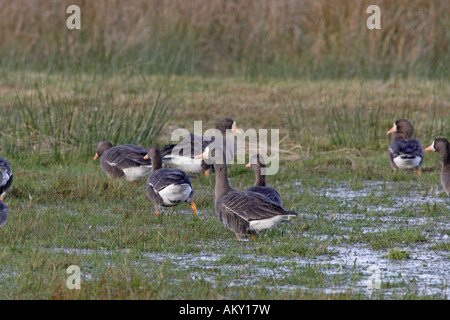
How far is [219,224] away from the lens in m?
8.55

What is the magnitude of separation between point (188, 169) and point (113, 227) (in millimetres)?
3467

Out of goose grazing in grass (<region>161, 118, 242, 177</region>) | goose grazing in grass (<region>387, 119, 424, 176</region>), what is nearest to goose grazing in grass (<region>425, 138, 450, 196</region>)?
goose grazing in grass (<region>387, 119, 424, 176</region>)

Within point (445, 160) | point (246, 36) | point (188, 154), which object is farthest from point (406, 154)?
point (246, 36)

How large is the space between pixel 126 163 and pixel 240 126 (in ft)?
17.3

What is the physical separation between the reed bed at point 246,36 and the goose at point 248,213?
11.0m

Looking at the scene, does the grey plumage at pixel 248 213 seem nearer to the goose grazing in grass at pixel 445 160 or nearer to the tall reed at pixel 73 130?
the goose grazing in grass at pixel 445 160

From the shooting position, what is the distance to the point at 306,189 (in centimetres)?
1073

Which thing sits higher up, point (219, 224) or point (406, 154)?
point (406, 154)

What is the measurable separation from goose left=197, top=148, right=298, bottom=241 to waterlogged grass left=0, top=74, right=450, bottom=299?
0.18m

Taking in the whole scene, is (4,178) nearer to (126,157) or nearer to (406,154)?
(126,157)

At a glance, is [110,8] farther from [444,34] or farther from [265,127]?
[444,34]

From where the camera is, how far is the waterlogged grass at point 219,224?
6.16 meters

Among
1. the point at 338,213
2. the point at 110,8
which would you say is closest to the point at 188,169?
the point at 338,213

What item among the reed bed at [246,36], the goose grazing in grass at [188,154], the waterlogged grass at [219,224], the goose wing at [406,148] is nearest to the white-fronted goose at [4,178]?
the waterlogged grass at [219,224]
